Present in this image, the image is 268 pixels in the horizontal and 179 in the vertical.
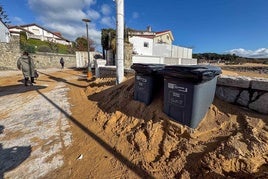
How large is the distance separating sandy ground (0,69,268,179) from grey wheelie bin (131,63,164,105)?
0.70 ft

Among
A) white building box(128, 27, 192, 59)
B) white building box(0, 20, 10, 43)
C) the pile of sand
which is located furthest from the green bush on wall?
the pile of sand

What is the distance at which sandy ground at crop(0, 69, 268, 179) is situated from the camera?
209 centimetres

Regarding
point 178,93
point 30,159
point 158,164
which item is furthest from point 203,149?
point 30,159

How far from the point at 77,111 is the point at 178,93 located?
3505 millimetres

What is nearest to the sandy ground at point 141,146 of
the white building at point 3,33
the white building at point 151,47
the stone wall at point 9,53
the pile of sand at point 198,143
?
the pile of sand at point 198,143

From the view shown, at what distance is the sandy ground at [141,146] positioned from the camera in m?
2.09

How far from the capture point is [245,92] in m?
2.83

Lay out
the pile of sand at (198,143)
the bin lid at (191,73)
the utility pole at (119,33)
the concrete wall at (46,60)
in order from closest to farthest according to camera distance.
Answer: the pile of sand at (198,143), the bin lid at (191,73), the utility pole at (119,33), the concrete wall at (46,60)

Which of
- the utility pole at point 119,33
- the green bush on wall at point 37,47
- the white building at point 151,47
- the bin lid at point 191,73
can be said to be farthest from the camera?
the white building at point 151,47

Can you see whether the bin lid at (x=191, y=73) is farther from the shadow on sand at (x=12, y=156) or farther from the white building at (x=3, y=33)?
the white building at (x=3, y=33)

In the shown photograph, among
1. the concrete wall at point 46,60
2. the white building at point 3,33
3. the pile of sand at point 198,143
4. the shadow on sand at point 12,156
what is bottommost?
the shadow on sand at point 12,156

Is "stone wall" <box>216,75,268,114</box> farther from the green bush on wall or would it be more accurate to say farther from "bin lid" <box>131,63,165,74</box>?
the green bush on wall

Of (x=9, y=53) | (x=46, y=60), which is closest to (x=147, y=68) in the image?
(x=9, y=53)

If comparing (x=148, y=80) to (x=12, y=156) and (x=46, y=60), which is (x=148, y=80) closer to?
(x=12, y=156)
